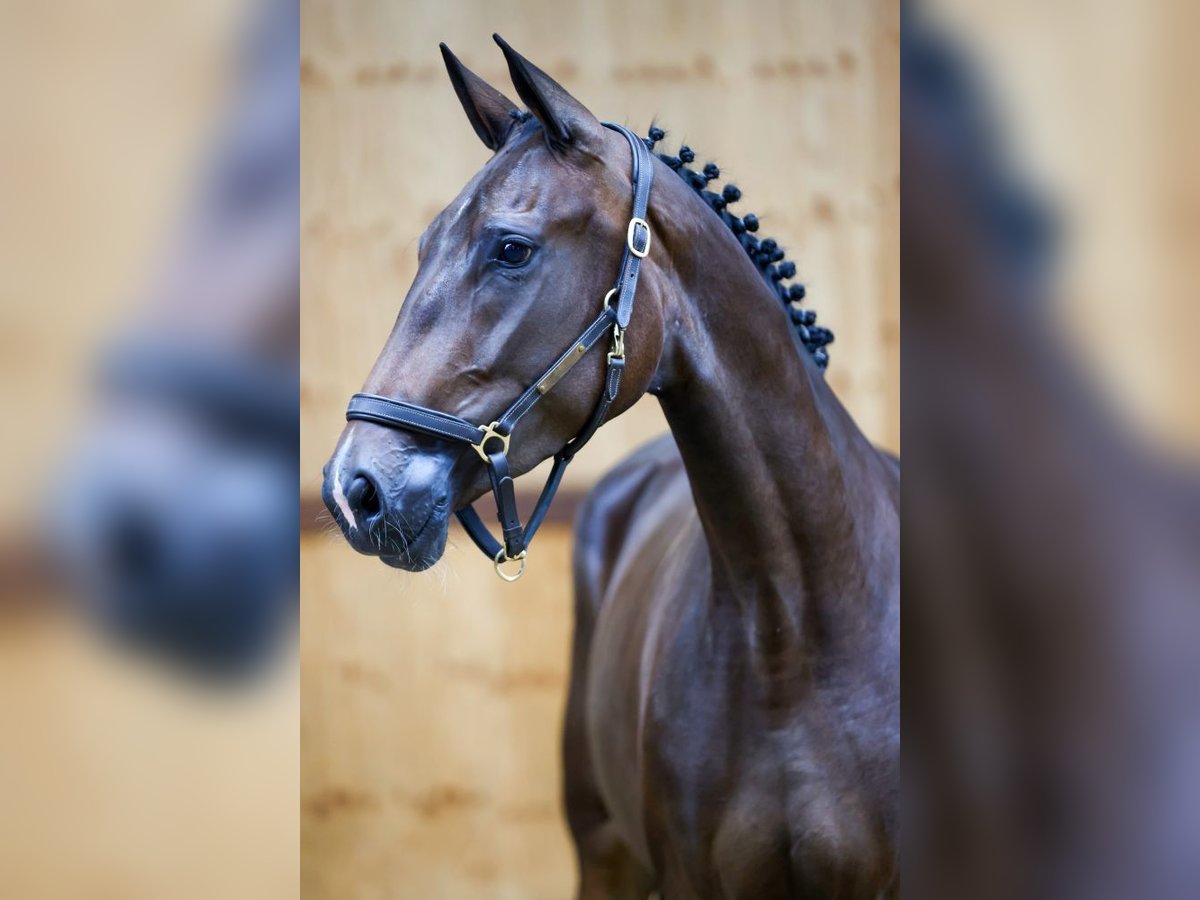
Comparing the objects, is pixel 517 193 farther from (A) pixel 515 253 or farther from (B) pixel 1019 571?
(B) pixel 1019 571

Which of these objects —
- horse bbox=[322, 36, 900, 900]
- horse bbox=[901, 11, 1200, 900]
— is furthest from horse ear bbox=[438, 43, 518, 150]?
horse bbox=[901, 11, 1200, 900]

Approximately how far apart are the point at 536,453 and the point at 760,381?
0.92ft

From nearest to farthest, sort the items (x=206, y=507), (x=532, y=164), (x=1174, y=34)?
(x=1174, y=34) → (x=206, y=507) → (x=532, y=164)

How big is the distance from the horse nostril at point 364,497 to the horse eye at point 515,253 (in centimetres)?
26

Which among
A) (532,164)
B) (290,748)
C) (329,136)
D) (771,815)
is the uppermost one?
(329,136)

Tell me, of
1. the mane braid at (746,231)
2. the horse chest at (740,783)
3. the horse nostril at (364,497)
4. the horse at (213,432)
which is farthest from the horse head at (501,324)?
the horse at (213,432)

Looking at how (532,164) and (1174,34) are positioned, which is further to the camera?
(532,164)

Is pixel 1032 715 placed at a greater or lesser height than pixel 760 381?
lesser

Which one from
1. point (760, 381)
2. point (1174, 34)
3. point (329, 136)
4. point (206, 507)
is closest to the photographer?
point (1174, 34)

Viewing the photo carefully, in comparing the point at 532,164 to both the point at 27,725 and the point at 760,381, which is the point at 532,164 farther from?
the point at 27,725

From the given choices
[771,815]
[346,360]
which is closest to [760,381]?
[771,815]

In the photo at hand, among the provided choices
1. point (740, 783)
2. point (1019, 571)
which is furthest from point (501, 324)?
point (1019, 571)

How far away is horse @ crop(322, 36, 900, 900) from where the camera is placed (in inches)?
44.3

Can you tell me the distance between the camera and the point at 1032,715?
32cm
